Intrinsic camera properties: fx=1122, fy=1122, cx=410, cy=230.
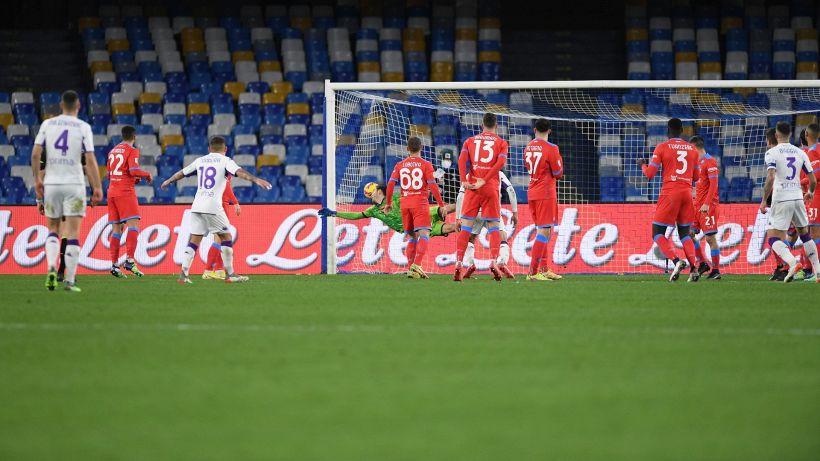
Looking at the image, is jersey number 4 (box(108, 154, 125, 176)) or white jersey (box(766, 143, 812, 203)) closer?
white jersey (box(766, 143, 812, 203))

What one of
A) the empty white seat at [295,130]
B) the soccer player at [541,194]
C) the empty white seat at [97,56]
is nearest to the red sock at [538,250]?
the soccer player at [541,194]

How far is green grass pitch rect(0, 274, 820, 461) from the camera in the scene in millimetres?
3875

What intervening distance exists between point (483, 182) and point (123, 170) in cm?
497

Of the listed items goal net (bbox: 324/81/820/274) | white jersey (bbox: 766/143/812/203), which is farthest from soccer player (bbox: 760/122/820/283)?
goal net (bbox: 324/81/820/274)

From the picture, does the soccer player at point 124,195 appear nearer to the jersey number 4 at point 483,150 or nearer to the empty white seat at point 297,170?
the jersey number 4 at point 483,150

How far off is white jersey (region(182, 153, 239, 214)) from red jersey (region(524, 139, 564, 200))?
370 centimetres

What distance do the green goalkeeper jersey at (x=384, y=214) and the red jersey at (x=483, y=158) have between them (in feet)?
7.05

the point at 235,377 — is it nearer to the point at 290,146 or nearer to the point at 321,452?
the point at 321,452

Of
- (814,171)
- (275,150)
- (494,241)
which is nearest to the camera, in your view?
(494,241)

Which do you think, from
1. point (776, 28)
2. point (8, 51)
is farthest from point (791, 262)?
point (8, 51)

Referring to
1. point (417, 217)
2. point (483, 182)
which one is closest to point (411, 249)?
point (417, 217)

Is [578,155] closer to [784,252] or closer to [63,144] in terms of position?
[784,252]

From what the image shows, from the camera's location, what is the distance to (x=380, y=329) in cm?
740

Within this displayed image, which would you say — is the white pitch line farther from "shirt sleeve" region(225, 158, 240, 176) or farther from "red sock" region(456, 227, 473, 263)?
"red sock" region(456, 227, 473, 263)
